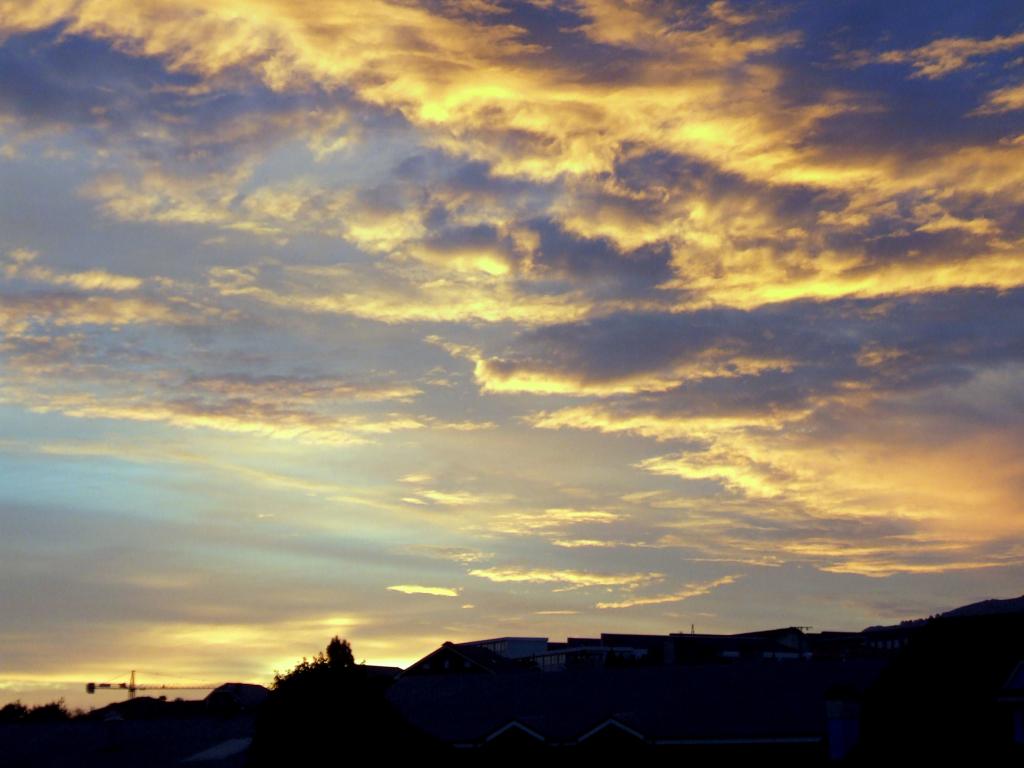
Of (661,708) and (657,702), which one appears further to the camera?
A: (657,702)

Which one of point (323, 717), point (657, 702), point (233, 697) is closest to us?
point (323, 717)

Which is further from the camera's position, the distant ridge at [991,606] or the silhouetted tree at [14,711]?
the silhouetted tree at [14,711]

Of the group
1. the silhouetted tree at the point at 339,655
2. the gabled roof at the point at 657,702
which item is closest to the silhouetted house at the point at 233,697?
the gabled roof at the point at 657,702

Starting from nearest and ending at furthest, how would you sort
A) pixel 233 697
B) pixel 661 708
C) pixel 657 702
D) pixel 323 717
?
1. pixel 323 717
2. pixel 661 708
3. pixel 657 702
4. pixel 233 697

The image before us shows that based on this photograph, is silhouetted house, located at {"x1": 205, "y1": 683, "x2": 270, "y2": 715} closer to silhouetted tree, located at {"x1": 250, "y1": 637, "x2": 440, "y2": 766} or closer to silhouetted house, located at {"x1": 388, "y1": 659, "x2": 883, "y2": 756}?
silhouetted house, located at {"x1": 388, "y1": 659, "x2": 883, "y2": 756}

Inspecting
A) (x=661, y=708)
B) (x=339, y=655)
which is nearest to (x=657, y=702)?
(x=661, y=708)

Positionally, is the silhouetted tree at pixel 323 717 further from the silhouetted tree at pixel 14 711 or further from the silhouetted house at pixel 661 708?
the silhouetted tree at pixel 14 711

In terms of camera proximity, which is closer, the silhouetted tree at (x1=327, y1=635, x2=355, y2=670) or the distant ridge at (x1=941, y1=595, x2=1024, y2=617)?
the silhouetted tree at (x1=327, y1=635, x2=355, y2=670)

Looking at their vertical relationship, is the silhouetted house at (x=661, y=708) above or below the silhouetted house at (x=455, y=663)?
below

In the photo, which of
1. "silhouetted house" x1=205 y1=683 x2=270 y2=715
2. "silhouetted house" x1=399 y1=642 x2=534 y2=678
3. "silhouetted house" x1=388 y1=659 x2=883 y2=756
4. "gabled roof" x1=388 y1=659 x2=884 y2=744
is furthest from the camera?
"silhouetted house" x1=205 y1=683 x2=270 y2=715

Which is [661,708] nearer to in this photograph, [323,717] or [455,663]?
[323,717]

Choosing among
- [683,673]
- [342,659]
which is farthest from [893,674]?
[342,659]

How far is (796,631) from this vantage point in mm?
144500

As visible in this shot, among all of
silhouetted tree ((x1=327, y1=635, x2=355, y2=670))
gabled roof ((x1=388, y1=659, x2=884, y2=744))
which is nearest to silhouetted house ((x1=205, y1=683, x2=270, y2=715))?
gabled roof ((x1=388, y1=659, x2=884, y2=744))
